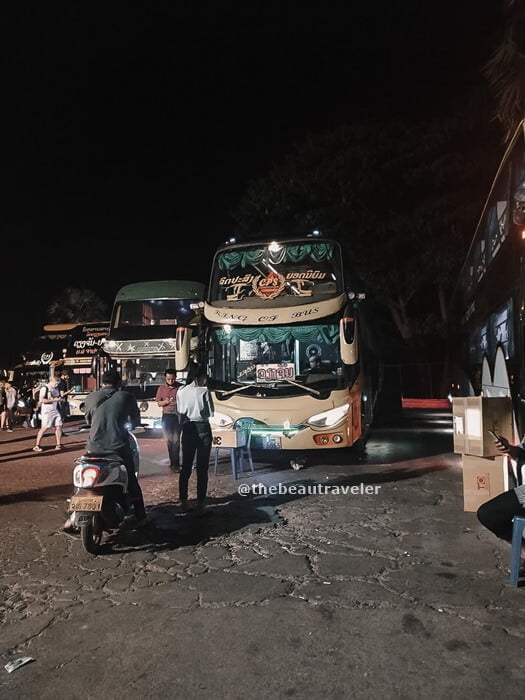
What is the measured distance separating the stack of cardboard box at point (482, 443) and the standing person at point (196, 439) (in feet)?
9.60

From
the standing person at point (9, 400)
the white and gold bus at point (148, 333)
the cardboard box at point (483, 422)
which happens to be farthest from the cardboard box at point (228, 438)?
the standing person at point (9, 400)

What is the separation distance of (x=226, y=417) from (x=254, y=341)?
1429 millimetres

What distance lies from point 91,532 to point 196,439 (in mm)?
1907

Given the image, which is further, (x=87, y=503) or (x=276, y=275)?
(x=276, y=275)

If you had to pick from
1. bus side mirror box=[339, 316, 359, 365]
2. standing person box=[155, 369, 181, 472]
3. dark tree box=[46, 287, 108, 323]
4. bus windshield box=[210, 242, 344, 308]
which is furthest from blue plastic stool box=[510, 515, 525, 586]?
dark tree box=[46, 287, 108, 323]

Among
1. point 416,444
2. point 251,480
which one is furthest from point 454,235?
point 251,480

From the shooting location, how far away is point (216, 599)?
14.9 ft

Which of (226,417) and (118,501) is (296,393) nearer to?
(226,417)

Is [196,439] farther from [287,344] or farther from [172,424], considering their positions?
[287,344]

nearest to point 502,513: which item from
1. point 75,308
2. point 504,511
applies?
point 504,511

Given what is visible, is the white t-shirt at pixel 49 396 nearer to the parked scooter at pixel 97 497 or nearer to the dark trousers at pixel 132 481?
the dark trousers at pixel 132 481

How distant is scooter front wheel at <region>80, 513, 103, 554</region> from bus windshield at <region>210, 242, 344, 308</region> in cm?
521

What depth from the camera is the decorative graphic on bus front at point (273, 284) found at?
33.3 feet

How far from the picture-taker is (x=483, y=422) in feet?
19.7
